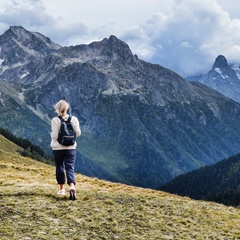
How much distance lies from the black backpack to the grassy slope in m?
3.24

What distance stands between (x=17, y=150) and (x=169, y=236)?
180 metres

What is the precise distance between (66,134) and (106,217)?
529 cm

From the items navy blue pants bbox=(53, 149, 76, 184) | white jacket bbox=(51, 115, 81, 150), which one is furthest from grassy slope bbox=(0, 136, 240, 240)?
white jacket bbox=(51, 115, 81, 150)

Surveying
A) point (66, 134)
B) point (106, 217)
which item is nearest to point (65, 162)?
point (66, 134)

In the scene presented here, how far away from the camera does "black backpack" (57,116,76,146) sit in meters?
21.7

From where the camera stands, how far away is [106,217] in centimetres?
1925

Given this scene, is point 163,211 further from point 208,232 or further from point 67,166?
point 67,166

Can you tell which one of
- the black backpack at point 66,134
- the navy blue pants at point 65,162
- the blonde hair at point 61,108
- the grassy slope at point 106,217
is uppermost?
the blonde hair at point 61,108

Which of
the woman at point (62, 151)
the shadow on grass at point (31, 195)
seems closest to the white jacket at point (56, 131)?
the woman at point (62, 151)

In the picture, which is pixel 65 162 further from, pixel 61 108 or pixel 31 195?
pixel 61 108

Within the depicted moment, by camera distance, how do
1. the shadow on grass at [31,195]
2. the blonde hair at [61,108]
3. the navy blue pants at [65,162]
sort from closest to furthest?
1. the shadow on grass at [31,195]
2. the blonde hair at [61,108]
3. the navy blue pants at [65,162]

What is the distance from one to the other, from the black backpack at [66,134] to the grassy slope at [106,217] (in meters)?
3.24

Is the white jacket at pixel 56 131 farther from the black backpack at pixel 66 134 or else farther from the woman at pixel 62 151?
the black backpack at pixel 66 134

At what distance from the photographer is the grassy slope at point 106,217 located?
16797mm
